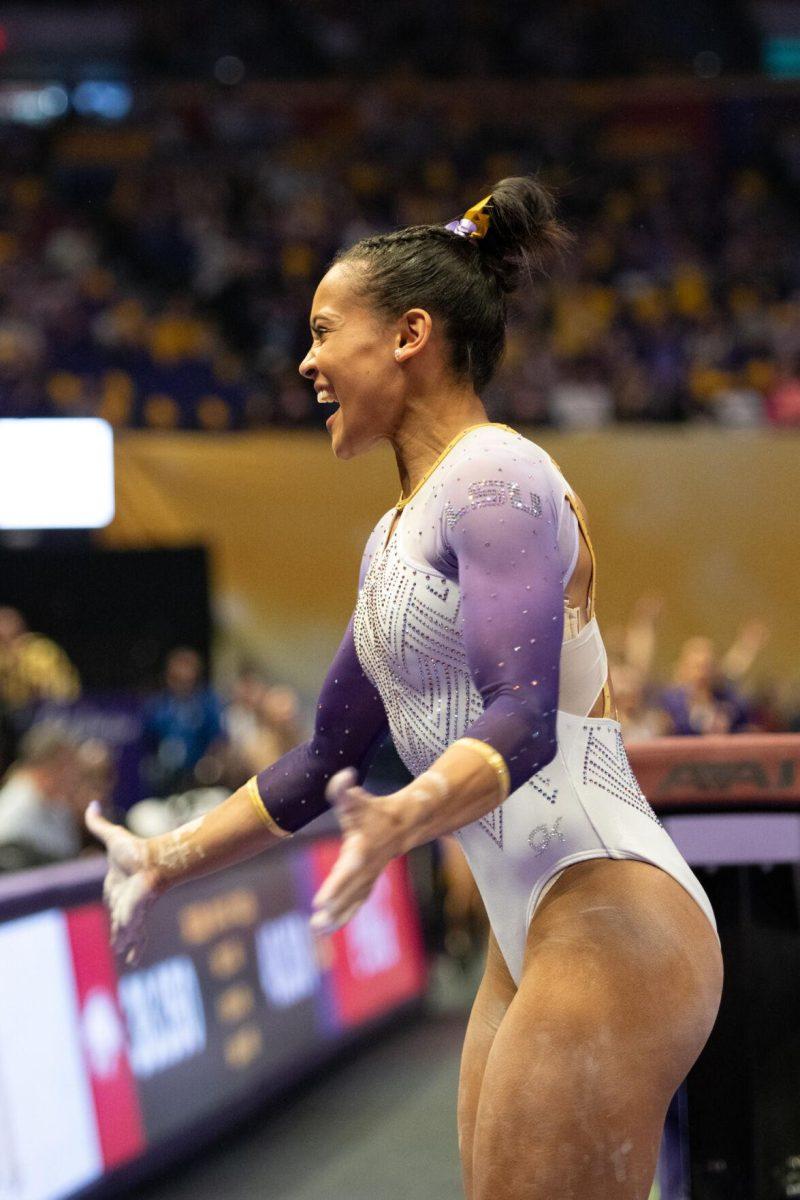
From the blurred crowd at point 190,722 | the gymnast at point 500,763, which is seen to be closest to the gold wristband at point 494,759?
the gymnast at point 500,763

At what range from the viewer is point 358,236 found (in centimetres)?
1494

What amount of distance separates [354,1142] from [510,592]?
14.5 ft

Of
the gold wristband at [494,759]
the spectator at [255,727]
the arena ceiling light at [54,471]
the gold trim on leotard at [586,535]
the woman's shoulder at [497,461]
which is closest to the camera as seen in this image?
the gold wristband at [494,759]

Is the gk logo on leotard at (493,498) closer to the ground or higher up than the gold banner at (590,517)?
higher up

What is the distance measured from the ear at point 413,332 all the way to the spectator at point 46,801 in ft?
15.4

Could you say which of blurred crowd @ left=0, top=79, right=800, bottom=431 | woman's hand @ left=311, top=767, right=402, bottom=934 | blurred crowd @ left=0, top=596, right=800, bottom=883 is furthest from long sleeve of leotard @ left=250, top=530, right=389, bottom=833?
blurred crowd @ left=0, top=79, right=800, bottom=431

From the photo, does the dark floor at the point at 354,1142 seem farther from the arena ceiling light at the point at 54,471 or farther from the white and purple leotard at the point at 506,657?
the arena ceiling light at the point at 54,471

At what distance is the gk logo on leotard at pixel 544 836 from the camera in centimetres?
195

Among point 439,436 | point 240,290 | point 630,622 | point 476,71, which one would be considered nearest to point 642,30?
point 476,71

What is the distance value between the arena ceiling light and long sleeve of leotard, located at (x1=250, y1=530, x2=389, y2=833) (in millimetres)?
9958

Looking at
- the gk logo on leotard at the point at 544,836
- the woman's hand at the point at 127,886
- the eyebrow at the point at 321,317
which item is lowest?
the woman's hand at the point at 127,886

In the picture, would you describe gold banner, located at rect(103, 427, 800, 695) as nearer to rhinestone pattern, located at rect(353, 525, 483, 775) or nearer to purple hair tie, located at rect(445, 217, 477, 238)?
purple hair tie, located at rect(445, 217, 477, 238)

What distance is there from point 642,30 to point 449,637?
17865 millimetres

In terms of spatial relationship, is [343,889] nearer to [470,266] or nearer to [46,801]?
[470,266]
